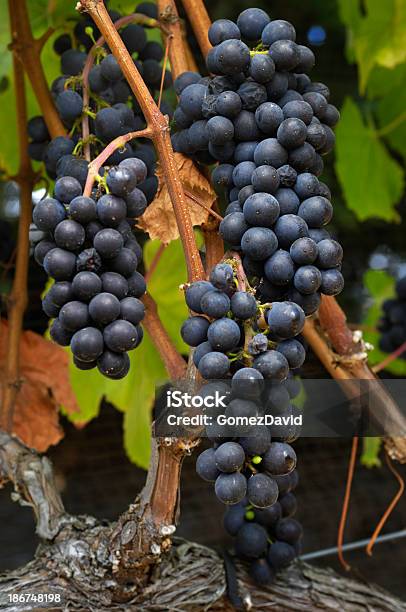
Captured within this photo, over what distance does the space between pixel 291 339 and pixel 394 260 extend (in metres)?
1.36

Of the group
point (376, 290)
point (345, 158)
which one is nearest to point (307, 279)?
point (345, 158)

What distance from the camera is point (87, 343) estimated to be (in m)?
0.47

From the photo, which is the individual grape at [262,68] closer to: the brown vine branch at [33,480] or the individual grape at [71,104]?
the individual grape at [71,104]

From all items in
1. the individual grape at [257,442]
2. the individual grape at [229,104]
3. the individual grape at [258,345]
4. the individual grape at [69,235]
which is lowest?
the individual grape at [257,442]

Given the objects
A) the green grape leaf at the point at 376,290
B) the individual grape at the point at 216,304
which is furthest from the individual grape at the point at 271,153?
the green grape leaf at the point at 376,290

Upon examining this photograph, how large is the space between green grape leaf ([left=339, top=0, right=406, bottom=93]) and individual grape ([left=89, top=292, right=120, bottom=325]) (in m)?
0.69

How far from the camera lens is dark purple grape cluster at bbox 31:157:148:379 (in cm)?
48

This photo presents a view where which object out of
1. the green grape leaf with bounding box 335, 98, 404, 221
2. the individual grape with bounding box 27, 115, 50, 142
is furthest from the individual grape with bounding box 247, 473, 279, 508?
the green grape leaf with bounding box 335, 98, 404, 221

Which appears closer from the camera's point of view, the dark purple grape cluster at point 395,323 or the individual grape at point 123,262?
the individual grape at point 123,262

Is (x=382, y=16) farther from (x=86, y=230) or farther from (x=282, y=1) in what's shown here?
(x=86, y=230)

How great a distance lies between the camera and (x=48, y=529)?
0.69m

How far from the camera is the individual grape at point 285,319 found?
0.46 m

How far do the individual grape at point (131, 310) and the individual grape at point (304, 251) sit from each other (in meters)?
0.10

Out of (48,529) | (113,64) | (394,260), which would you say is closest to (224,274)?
(113,64)
